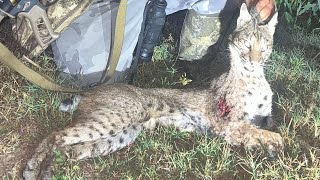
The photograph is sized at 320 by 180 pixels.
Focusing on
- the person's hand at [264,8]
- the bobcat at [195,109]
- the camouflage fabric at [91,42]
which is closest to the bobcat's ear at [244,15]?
the bobcat at [195,109]

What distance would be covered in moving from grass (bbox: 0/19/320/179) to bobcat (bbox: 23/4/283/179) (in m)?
0.10

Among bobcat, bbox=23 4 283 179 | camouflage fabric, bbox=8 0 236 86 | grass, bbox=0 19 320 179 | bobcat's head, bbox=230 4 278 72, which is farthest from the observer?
camouflage fabric, bbox=8 0 236 86

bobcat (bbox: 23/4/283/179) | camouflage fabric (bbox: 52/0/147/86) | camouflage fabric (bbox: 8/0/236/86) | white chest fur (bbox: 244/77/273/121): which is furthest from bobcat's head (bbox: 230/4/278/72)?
camouflage fabric (bbox: 52/0/147/86)

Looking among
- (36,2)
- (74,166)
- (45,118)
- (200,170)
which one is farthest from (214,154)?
(36,2)

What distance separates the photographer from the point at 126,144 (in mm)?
4695

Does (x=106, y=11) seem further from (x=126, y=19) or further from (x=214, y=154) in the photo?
(x=214, y=154)

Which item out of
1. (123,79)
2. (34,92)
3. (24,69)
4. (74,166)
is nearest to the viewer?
(74,166)

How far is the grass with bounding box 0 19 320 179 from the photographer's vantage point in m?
4.30

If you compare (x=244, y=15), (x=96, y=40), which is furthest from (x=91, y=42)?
(x=244, y=15)

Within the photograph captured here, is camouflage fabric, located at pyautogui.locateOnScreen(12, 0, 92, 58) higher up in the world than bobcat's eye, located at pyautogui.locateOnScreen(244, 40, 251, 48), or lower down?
higher up

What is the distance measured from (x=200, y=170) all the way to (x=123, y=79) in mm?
1398

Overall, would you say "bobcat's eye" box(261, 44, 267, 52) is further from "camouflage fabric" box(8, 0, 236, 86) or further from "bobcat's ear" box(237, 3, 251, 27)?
"camouflage fabric" box(8, 0, 236, 86)

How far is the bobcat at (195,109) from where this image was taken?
4.52 metres

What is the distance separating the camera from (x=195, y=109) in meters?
4.97
